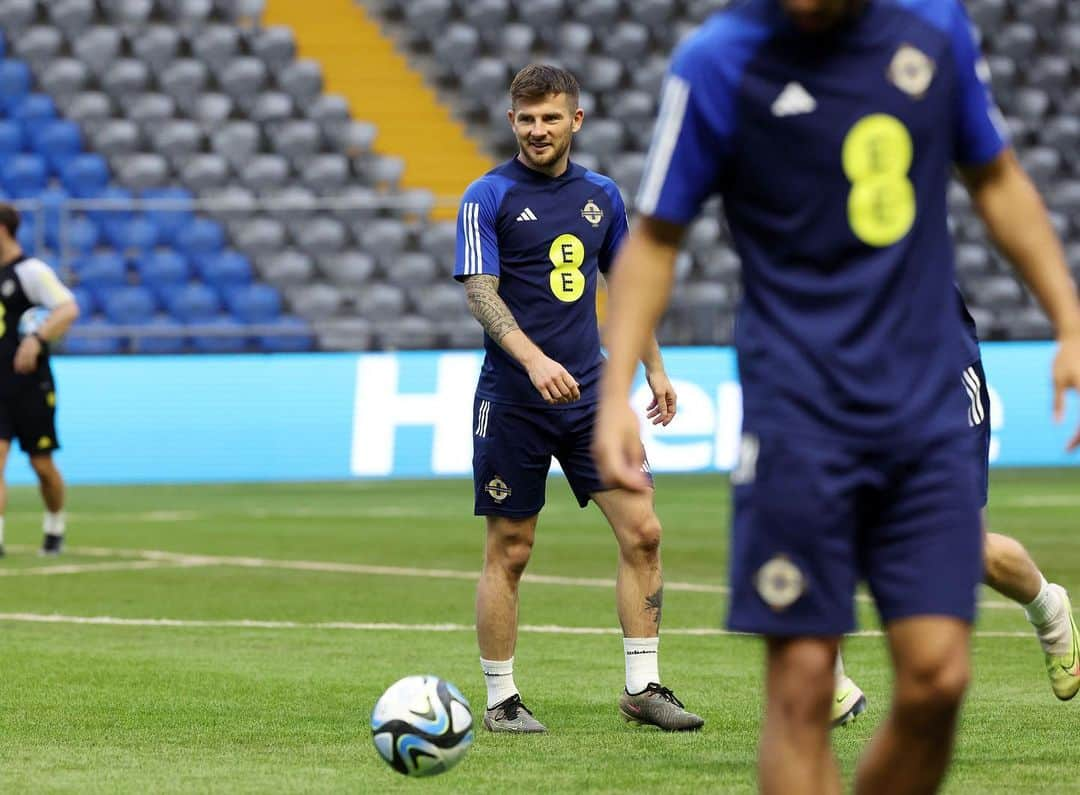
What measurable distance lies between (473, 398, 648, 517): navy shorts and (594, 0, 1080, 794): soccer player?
3369 millimetres

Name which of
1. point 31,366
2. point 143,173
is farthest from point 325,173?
point 31,366

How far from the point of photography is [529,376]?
7.14 meters

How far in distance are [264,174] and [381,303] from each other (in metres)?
2.78

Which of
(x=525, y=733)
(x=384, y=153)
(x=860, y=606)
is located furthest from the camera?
(x=384, y=153)

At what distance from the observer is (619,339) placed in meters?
3.93

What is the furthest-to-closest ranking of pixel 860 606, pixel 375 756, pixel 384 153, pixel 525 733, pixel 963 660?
1. pixel 384 153
2. pixel 860 606
3. pixel 525 733
4. pixel 375 756
5. pixel 963 660

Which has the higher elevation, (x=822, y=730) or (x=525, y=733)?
(x=822, y=730)

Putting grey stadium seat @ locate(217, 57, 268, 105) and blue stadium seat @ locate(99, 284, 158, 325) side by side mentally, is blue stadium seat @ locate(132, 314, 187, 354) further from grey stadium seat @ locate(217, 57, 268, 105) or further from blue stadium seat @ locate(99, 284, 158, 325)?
grey stadium seat @ locate(217, 57, 268, 105)

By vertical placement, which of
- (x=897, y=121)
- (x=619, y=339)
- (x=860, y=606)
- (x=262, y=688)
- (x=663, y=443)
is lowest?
(x=663, y=443)

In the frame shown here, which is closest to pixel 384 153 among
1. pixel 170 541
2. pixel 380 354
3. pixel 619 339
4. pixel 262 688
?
pixel 380 354

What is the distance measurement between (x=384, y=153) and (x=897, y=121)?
23.8 meters

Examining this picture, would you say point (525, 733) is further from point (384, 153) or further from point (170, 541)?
point (384, 153)

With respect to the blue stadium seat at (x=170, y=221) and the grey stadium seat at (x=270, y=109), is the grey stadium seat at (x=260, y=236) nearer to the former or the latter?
the blue stadium seat at (x=170, y=221)

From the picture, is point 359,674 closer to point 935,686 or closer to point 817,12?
point 935,686
